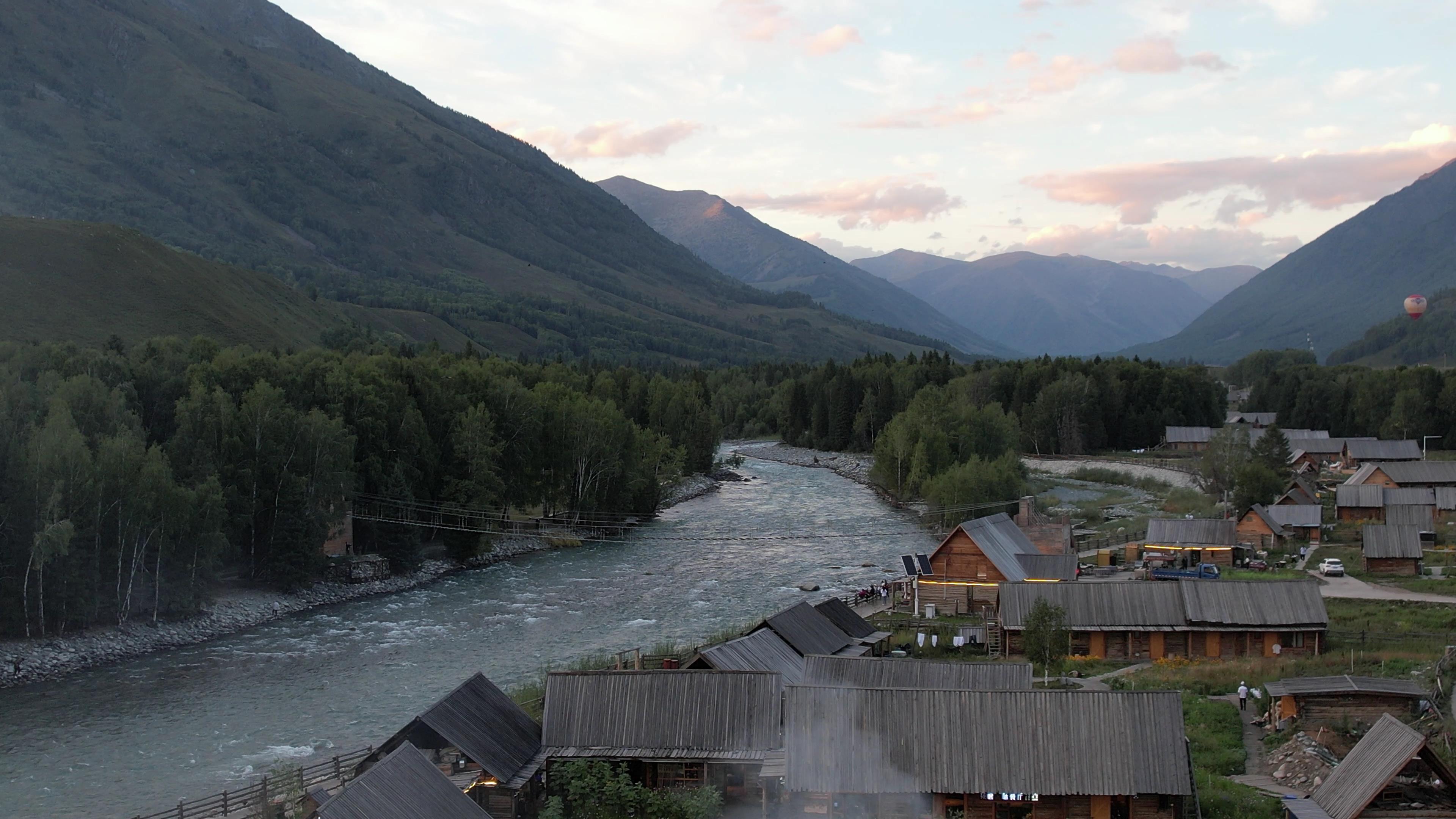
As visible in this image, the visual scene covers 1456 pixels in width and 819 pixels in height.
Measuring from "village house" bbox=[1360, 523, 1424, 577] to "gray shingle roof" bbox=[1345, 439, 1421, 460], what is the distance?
53681 mm

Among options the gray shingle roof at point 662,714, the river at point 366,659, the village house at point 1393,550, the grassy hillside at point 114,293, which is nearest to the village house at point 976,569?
the river at point 366,659

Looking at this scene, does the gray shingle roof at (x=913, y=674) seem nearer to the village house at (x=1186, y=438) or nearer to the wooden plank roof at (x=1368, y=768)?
the wooden plank roof at (x=1368, y=768)

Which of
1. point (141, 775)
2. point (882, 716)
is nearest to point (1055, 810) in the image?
point (882, 716)

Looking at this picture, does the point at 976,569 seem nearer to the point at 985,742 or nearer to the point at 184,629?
the point at 985,742

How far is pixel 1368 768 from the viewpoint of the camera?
24141mm

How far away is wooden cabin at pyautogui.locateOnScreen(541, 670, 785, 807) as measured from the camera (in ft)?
88.5

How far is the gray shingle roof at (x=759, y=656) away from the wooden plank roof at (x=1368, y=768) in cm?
1237

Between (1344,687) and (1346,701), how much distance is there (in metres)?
0.41

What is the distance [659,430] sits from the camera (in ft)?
370

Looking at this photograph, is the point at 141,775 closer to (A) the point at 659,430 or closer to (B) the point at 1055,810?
(B) the point at 1055,810

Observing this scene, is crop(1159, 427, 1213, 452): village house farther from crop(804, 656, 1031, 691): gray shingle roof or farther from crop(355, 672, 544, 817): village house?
crop(355, 672, 544, 817): village house

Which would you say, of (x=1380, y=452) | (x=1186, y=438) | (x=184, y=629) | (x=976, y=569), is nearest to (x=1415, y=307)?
(x=1186, y=438)

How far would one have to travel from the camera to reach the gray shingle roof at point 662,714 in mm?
27375

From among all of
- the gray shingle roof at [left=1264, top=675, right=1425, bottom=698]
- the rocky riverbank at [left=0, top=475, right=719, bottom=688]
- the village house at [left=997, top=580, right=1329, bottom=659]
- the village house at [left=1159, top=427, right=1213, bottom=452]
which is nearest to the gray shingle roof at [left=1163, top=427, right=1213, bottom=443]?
the village house at [left=1159, top=427, right=1213, bottom=452]
